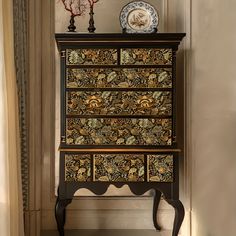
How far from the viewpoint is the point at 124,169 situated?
2.46 meters

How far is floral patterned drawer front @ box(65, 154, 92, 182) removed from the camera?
8.01 ft

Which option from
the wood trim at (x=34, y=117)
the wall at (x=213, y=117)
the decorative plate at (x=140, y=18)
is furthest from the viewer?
the wood trim at (x=34, y=117)

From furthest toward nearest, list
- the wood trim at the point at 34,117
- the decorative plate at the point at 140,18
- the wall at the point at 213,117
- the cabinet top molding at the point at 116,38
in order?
the wood trim at the point at 34,117
the decorative plate at the point at 140,18
the cabinet top molding at the point at 116,38
the wall at the point at 213,117

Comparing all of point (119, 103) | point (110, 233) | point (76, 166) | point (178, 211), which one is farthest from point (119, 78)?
point (110, 233)

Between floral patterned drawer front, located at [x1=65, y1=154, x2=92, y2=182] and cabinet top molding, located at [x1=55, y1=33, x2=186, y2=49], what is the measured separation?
75 cm

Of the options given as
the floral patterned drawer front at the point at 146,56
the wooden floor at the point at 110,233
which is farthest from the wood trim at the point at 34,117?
the floral patterned drawer front at the point at 146,56

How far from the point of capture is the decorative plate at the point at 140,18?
8.69 feet

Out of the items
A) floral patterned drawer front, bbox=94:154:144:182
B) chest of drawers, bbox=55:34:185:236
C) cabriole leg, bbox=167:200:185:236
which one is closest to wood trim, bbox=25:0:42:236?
chest of drawers, bbox=55:34:185:236

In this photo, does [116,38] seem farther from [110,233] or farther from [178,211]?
[110,233]

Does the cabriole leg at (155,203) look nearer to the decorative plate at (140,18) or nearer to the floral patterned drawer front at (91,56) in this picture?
the floral patterned drawer front at (91,56)

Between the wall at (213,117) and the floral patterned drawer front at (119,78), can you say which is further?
the floral patterned drawer front at (119,78)

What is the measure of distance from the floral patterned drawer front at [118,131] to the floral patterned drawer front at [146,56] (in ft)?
1.27

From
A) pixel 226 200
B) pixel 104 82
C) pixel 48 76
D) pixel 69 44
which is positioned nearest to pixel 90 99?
pixel 104 82

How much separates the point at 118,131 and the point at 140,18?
0.85m
